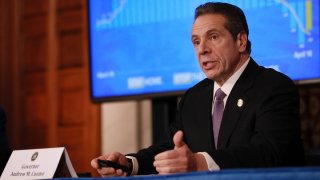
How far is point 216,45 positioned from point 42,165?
0.85m

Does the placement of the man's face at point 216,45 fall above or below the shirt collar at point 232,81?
above

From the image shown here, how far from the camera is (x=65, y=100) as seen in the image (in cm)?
566

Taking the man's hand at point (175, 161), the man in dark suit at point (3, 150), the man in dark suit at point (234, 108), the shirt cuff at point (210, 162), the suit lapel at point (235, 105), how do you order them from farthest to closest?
the man in dark suit at point (3, 150) < the suit lapel at point (235, 105) < the man in dark suit at point (234, 108) < the shirt cuff at point (210, 162) < the man's hand at point (175, 161)

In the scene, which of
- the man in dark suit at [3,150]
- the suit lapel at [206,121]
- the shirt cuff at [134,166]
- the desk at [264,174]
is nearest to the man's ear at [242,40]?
the suit lapel at [206,121]

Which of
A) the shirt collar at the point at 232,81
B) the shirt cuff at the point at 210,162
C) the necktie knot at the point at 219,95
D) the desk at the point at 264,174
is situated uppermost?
the shirt collar at the point at 232,81

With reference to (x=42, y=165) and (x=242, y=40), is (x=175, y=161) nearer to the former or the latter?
(x=42, y=165)

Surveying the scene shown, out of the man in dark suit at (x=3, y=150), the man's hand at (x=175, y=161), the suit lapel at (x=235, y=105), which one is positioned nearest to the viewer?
the man's hand at (x=175, y=161)

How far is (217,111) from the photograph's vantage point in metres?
2.63

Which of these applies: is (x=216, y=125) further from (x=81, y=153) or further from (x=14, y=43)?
(x=14, y=43)

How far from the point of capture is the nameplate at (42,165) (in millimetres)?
2277

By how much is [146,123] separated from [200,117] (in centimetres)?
263

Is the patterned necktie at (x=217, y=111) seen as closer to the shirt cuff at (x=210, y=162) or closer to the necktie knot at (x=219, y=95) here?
the necktie knot at (x=219, y=95)

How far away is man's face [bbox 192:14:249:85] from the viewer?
8.28 feet

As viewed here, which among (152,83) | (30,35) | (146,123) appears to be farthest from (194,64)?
(30,35)
